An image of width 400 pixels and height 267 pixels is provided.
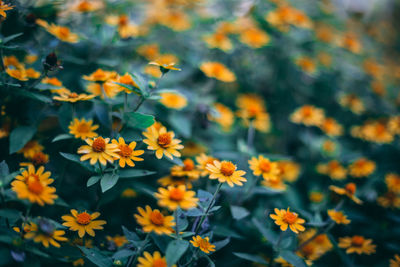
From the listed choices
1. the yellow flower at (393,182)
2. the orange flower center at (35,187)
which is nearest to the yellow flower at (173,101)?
the orange flower center at (35,187)

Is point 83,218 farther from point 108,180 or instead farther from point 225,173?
point 225,173

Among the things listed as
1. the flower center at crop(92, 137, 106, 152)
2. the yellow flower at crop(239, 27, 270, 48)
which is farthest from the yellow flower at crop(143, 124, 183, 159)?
the yellow flower at crop(239, 27, 270, 48)

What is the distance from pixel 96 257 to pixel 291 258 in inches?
39.4

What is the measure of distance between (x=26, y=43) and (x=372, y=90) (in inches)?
140

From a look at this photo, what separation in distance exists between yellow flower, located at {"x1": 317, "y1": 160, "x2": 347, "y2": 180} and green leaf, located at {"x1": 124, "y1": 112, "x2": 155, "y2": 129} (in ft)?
6.16

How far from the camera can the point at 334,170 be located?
2.60m

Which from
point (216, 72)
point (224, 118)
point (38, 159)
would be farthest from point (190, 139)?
point (38, 159)

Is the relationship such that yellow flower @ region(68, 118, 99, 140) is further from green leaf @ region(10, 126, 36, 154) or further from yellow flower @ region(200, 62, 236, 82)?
yellow flower @ region(200, 62, 236, 82)

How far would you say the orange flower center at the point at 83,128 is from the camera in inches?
61.6

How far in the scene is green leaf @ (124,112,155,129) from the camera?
146 centimetres

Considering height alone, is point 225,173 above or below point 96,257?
above

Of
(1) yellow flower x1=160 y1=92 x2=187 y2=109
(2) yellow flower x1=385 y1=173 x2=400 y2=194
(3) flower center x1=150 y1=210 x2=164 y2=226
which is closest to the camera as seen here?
(3) flower center x1=150 y1=210 x2=164 y2=226

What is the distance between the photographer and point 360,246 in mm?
1787

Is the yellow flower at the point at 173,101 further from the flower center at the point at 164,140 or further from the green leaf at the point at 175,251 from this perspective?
the green leaf at the point at 175,251
